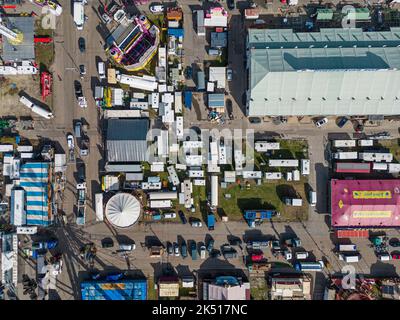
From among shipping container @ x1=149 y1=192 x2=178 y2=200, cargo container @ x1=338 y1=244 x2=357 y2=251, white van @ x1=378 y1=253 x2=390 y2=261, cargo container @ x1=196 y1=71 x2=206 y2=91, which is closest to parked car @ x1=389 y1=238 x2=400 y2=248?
white van @ x1=378 y1=253 x2=390 y2=261

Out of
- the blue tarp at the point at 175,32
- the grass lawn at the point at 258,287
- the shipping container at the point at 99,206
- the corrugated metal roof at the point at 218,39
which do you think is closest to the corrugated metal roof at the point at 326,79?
the corrugated metal roof at the point at 218,39

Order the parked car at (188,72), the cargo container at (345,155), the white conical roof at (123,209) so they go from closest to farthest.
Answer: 1. the white conical roof at (123,209)
2. the cargo container at (345,155)
3. the parked car at (188,72)

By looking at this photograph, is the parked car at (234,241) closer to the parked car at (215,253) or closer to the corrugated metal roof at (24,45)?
the parked car at (215,253)

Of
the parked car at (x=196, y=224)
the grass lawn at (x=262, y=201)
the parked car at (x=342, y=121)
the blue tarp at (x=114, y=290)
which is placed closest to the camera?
the blue tarp at (x=114, y=290)

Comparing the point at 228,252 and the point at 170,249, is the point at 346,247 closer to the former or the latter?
the point at 228,252

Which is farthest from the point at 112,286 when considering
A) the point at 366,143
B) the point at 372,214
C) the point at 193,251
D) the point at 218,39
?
the point at 366,143

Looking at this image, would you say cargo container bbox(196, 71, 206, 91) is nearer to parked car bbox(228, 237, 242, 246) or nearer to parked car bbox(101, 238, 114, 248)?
parked car bbox(228, 237, 242, 246)
